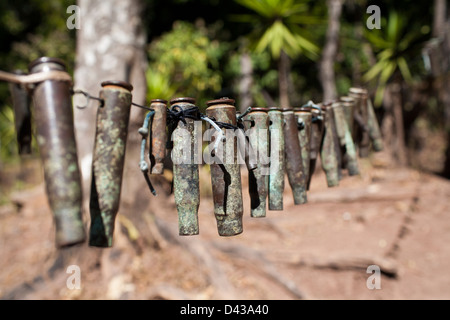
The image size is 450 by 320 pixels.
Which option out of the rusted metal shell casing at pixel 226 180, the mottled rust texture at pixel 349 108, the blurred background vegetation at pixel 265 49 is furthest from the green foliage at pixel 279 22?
the rusted metal shell casing at pixel 226 180

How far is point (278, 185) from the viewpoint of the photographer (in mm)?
1821

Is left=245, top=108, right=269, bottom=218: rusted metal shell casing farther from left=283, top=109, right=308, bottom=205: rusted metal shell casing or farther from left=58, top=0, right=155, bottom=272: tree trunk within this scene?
left=58, top=0, right=155, bottom=272: tree trunk

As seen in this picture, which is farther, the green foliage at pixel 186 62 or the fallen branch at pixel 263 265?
the green foliage at pixel 186 62

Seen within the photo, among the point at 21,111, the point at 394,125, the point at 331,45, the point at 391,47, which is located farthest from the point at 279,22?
the point at 21,111

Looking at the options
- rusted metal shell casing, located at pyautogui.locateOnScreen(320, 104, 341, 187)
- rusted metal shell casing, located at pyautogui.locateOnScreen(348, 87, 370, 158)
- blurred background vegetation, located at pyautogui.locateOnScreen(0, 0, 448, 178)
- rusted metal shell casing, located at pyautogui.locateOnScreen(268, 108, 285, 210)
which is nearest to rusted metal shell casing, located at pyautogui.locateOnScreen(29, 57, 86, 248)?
rusted metal shell casing, located at pyautogui.locateOnScreen(268, 108, 285, 210)

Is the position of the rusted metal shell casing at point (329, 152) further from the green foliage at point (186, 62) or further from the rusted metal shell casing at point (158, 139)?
the green foliage at point (186, 62)

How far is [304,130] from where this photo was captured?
6.57 feet

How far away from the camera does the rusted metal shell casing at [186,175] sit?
1.58m

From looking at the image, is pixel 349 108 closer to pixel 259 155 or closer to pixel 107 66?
pixel 259 155

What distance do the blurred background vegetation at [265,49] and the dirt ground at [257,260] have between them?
89.6 inches

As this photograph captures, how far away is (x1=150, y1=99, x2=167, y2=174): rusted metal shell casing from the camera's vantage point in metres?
1.60

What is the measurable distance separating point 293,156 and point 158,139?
28.2 inches

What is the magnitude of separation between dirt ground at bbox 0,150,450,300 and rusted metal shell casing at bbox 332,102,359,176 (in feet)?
7.07
